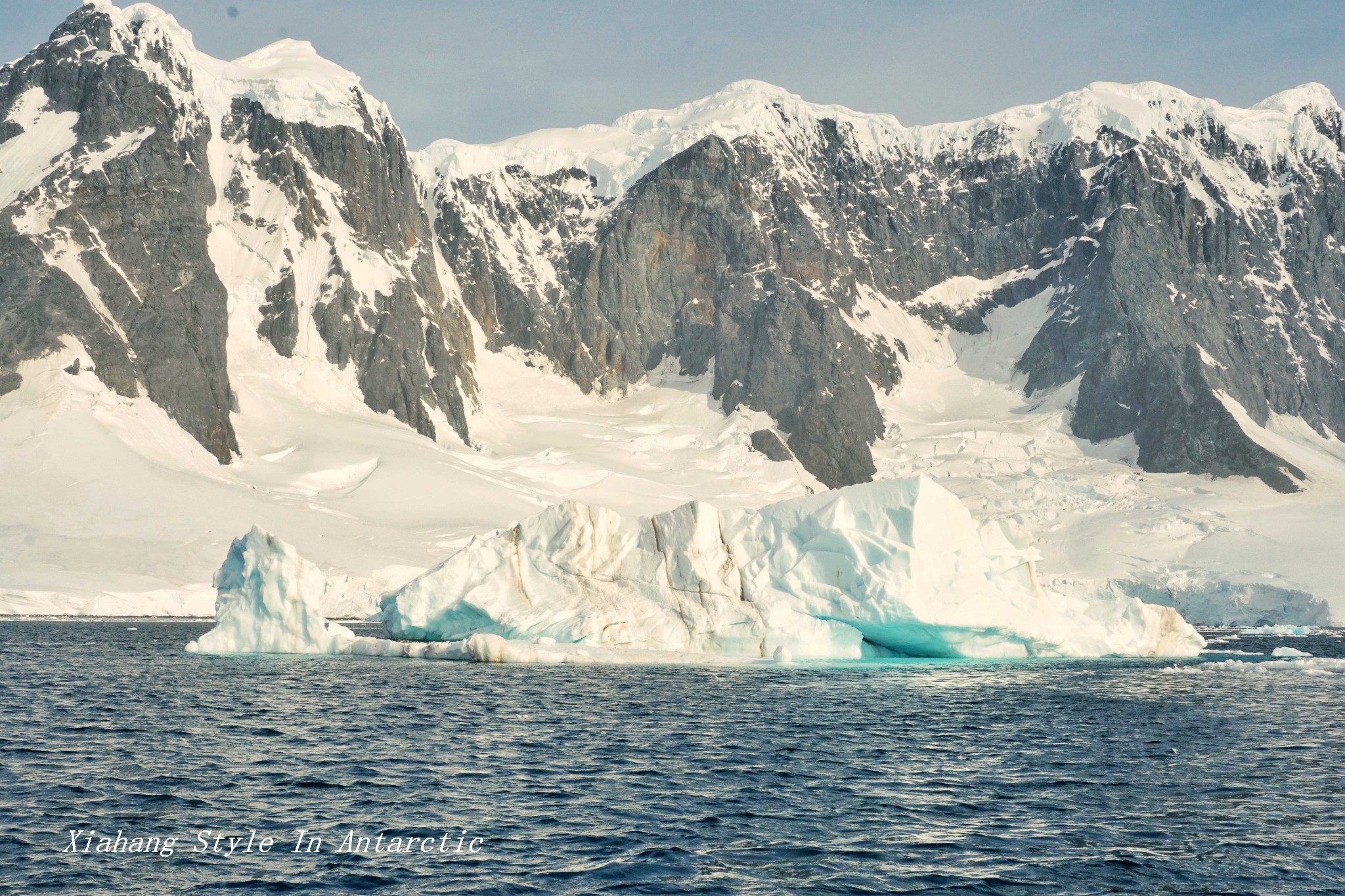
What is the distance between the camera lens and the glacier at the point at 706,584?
63.1 meters

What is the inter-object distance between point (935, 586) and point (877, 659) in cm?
748

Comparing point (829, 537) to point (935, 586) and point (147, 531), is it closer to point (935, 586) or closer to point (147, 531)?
Answer: point (935, 586)

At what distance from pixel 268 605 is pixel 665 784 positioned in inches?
1639

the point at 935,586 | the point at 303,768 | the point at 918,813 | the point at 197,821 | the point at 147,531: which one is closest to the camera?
the point at 197,821

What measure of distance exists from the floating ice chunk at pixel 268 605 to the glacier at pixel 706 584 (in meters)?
0.13

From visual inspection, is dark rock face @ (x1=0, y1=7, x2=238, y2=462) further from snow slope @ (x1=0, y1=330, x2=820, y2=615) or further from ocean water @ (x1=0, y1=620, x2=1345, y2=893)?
ocean water @ (x1=0, y1=620, x2=1345, y2=893)

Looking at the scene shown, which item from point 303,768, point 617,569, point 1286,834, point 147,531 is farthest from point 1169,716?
point 147,531

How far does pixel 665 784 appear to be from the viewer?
105 ft

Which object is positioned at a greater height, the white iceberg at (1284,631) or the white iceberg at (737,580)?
the white iceberg at (737,580)

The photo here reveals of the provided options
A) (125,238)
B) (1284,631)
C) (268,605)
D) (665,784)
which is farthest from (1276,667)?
(125,238)

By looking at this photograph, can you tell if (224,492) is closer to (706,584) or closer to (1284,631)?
(706,584)

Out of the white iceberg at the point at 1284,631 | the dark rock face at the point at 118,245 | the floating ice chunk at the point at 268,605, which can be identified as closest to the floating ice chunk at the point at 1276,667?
the floating ice chunk at the point at 268,605

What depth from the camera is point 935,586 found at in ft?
209

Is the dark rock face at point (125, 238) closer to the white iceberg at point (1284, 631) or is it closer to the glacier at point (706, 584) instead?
the glacier at point (706, 584)
